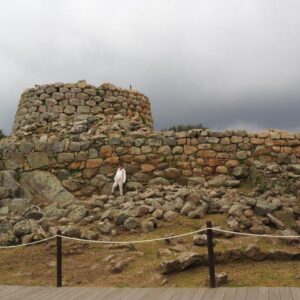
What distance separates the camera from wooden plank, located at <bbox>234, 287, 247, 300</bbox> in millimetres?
5584

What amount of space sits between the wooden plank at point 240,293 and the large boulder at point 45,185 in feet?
25.1

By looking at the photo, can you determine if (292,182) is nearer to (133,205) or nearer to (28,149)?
(133,205)

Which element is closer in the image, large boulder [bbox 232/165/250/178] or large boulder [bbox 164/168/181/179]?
large boulder [bbox 232/165/250/178]

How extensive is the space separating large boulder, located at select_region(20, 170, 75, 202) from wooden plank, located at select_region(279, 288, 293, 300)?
316 inches

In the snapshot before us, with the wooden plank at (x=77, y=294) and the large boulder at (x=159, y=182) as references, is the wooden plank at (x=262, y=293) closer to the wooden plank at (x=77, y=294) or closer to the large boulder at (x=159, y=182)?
the wooden plank at (x=77, y=294)

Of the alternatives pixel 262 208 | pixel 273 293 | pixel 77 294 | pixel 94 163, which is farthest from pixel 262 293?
pixel 94 163

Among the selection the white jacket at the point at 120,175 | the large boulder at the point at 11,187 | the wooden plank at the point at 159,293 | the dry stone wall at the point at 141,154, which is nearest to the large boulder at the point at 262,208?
the dry stone wall at the point at 141,154

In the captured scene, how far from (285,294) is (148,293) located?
1.90 m

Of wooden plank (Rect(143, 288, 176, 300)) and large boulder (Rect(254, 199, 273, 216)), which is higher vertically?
large boulder (Rect(254, 199, 273, 216))

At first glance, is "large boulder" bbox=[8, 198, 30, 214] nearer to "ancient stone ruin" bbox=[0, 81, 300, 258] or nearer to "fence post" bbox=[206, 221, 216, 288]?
"ancient stone ruin" bbox=[0, 81, 300, 258]

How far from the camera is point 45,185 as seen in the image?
13.2m

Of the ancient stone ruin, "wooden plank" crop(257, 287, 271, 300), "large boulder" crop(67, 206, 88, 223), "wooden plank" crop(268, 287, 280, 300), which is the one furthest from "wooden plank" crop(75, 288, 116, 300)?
"large boulder" crop(67, 206, 88, 223)

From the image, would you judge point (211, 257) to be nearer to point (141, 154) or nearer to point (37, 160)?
point (141, 154)

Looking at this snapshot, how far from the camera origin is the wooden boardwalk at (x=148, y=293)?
5672mm
